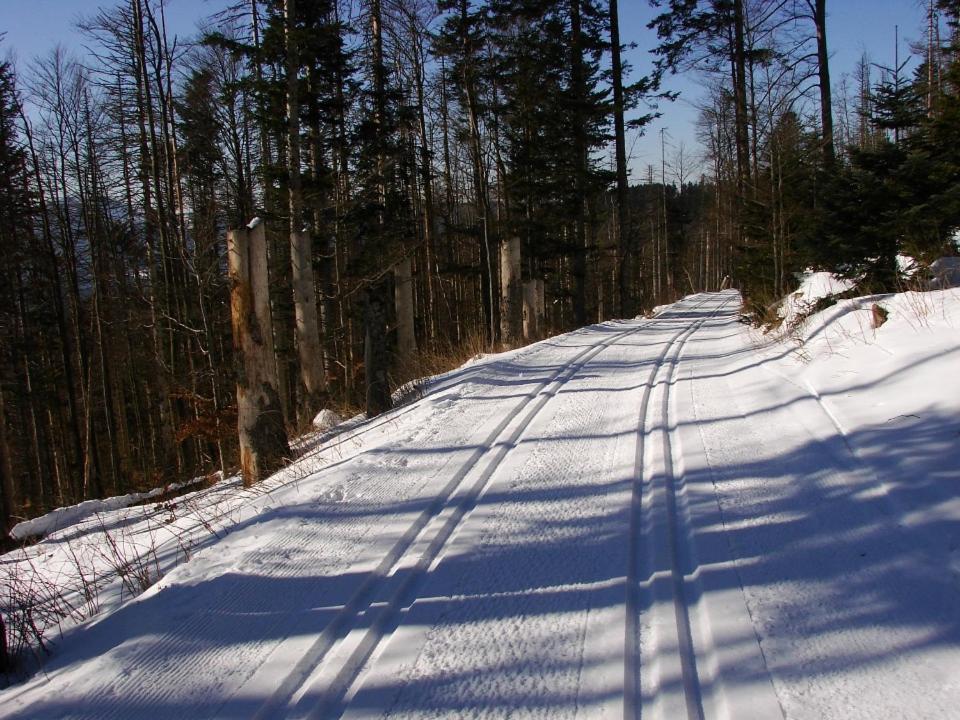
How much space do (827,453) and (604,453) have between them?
1.69 m

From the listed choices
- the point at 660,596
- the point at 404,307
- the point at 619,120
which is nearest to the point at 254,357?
the point at 660,596

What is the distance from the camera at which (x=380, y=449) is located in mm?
5336

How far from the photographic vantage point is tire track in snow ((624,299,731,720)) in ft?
6.97

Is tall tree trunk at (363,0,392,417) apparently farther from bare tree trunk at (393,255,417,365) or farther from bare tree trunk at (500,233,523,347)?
bare tree trunk at (500,233,523,347)

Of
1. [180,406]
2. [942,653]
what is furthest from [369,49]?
[942,653]

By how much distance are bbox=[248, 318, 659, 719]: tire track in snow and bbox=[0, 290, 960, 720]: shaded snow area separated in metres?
0.01

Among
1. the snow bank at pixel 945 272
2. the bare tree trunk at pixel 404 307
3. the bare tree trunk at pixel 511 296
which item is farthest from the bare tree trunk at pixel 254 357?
the bare tree trunk at pixel 404 307

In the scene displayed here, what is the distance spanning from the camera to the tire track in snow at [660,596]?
83.7 inches

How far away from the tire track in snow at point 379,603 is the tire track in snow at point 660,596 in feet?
3.64

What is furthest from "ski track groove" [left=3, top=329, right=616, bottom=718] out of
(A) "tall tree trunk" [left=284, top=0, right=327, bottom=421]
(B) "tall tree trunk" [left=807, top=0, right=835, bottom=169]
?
(B) "tall tree trunk" [left=807, top=0, right=835, bottom=169]

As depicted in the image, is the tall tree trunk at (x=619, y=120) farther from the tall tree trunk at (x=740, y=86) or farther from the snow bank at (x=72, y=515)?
the snow bank at (x=72, y=515)

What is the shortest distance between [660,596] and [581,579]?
406mm

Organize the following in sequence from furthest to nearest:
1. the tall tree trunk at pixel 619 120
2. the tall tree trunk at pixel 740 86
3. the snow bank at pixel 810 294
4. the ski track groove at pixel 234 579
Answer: the tall tree trunk at pixel 619 120, the tall tree trunk at pixel 740 86, the snow bank at pixel 810 294, the ski track groove at pixel 234 579

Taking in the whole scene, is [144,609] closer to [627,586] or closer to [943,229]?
[627,586]
